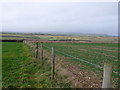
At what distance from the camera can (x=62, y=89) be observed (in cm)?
593

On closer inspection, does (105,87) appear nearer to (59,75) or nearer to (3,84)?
(59,75)

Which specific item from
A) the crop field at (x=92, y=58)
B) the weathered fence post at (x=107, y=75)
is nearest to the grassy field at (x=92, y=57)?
the crop field at (x=92, y=58)

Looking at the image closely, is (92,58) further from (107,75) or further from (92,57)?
(107,75)

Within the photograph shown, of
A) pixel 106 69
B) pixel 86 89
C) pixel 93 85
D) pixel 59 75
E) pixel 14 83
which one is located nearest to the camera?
pixel 106 69

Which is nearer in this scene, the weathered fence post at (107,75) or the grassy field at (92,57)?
the weathered fence post at (107,75)

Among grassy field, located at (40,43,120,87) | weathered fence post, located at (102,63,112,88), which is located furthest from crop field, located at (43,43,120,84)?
weathered fence post, located at (102,63,112,88)

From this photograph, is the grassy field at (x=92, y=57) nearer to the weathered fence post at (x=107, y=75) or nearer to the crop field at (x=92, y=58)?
the crop field at (x=92, y=58)

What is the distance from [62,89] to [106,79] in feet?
9.32

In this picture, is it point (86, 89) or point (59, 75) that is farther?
point (59, 75)

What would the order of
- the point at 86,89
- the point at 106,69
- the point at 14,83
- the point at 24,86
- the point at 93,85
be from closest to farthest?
1. the point at 106,69
2. the point at 86,89
3. the point at 93,85
4. the point at 24,86
5. the point at 14,83

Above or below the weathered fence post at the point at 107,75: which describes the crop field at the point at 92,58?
below

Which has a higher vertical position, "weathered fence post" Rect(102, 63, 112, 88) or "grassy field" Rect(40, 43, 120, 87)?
"weathered fence post" Rect(102, 63, 112, 88)

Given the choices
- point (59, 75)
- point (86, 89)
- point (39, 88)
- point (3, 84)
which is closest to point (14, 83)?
point (3, 84)

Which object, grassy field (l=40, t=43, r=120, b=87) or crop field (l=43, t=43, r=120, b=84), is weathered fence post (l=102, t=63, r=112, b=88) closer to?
crop field (l=43, t=43, r=120, b=84)
